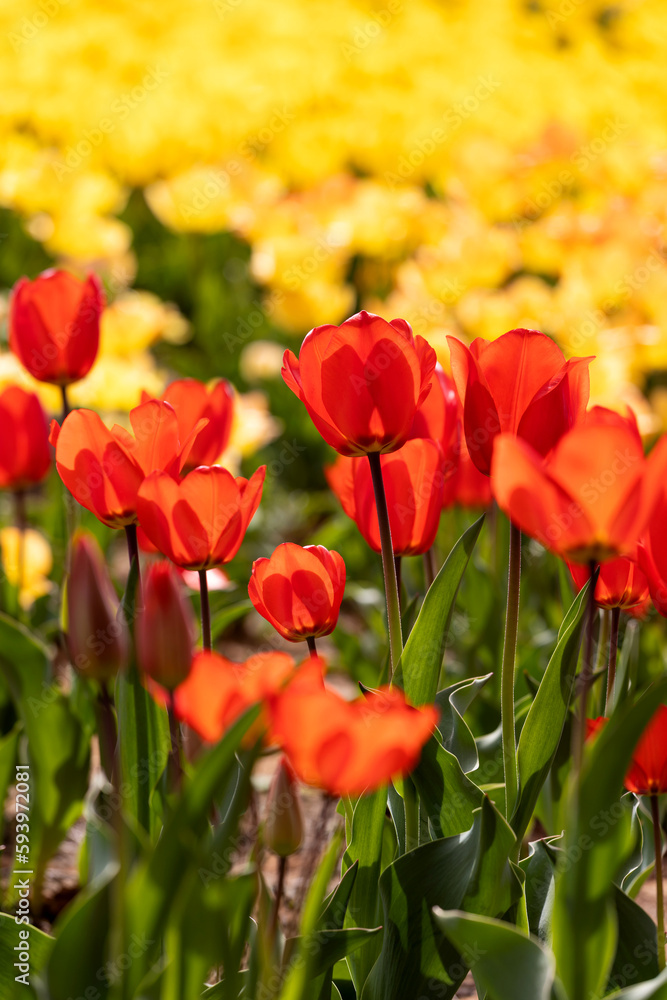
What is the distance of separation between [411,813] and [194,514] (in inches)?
12.8

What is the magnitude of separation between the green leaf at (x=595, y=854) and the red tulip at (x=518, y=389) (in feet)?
0.83

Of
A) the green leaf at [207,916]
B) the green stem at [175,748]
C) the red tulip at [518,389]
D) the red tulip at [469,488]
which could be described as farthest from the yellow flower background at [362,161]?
the green leaf at [207,916]

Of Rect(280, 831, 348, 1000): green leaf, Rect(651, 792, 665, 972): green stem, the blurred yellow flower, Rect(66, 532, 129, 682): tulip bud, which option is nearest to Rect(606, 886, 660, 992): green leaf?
Rect(651, 792, 665, 972): green stem

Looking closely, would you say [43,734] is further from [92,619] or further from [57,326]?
[92,619]

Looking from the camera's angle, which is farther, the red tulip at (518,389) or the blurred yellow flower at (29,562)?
the blurred yellow flower at (29,562)

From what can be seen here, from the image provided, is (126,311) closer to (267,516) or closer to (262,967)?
(267,516)

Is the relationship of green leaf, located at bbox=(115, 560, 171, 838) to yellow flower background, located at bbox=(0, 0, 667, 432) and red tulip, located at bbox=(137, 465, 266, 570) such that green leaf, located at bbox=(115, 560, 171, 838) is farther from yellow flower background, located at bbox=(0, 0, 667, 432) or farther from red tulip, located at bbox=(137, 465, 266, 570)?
yellow flower background, located at bbox=(0, 0, 667, 432)

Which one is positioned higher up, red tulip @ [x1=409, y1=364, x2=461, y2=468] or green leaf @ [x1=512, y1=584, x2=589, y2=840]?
red tulip @ [x1=409, y1=364, x2=461, y2=468]

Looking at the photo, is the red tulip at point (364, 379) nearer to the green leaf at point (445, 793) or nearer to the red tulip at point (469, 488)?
the green leaf at point (445, 793)

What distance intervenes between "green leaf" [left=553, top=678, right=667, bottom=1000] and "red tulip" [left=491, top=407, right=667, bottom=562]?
107mm

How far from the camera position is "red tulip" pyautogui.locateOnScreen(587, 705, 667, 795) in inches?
35.8

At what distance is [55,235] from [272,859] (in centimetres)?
234

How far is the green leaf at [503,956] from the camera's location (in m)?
0.69

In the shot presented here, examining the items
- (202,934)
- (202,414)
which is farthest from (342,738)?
(202,414)
